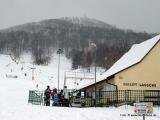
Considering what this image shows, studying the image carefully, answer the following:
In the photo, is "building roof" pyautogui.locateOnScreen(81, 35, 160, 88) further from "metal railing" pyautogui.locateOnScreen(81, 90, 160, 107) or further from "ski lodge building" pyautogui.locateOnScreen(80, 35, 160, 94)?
"metal railing" pyautogui.locateOnScreen(81, 90, 160, 107)

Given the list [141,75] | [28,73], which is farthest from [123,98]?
[28,73]

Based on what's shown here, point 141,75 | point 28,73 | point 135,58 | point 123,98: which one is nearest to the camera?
point 123,98

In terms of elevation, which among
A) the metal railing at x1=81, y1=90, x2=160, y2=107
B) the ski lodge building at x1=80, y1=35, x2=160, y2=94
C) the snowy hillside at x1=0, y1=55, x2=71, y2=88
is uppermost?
the snowy hillside at x1=0, y1=55, x2=71, y2=88

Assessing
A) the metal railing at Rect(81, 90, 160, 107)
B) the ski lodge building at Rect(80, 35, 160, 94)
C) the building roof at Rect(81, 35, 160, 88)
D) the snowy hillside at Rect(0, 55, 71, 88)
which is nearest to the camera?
the metal railing at Rect(81, 90, 160, 107)

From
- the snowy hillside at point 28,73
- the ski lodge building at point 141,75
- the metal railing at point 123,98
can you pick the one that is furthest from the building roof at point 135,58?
the snowy hillside at point 28,73

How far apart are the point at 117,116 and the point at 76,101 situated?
391 inches

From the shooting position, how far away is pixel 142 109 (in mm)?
13961

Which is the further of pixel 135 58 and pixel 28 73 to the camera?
pixel 28 73

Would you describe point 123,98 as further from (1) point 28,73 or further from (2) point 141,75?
(1) point 28,73

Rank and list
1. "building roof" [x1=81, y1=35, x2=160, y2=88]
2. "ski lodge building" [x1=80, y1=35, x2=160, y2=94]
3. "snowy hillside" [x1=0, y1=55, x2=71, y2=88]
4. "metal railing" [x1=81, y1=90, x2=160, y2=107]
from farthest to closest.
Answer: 1. "snowy hillside" [x1=0, y1=55, x2=71, y2=88]
2. "building roof" [x1=81, y1=35, x2=160, y2=88]
3. "ski lodge building" [x1=80, y1=35, x2=160, y2=94]
4. "metal railing" [x1=81, y1=90, x2=160, y2=107]

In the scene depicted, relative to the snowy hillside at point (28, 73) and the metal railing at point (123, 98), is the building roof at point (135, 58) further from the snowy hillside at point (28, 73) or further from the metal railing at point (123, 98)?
the snowy hillside at point (28, 73)

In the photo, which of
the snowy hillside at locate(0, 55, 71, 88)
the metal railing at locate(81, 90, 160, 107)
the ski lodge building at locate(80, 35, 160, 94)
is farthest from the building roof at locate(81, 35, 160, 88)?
the snowy hillside at locate(0, 55, 71, 88)

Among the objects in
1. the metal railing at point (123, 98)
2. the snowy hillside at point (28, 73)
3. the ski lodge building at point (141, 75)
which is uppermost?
the snowy hillside at point (28, 73)

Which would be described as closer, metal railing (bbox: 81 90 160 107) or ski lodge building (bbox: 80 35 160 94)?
metal railing (bbox: 81 90 160 107)
